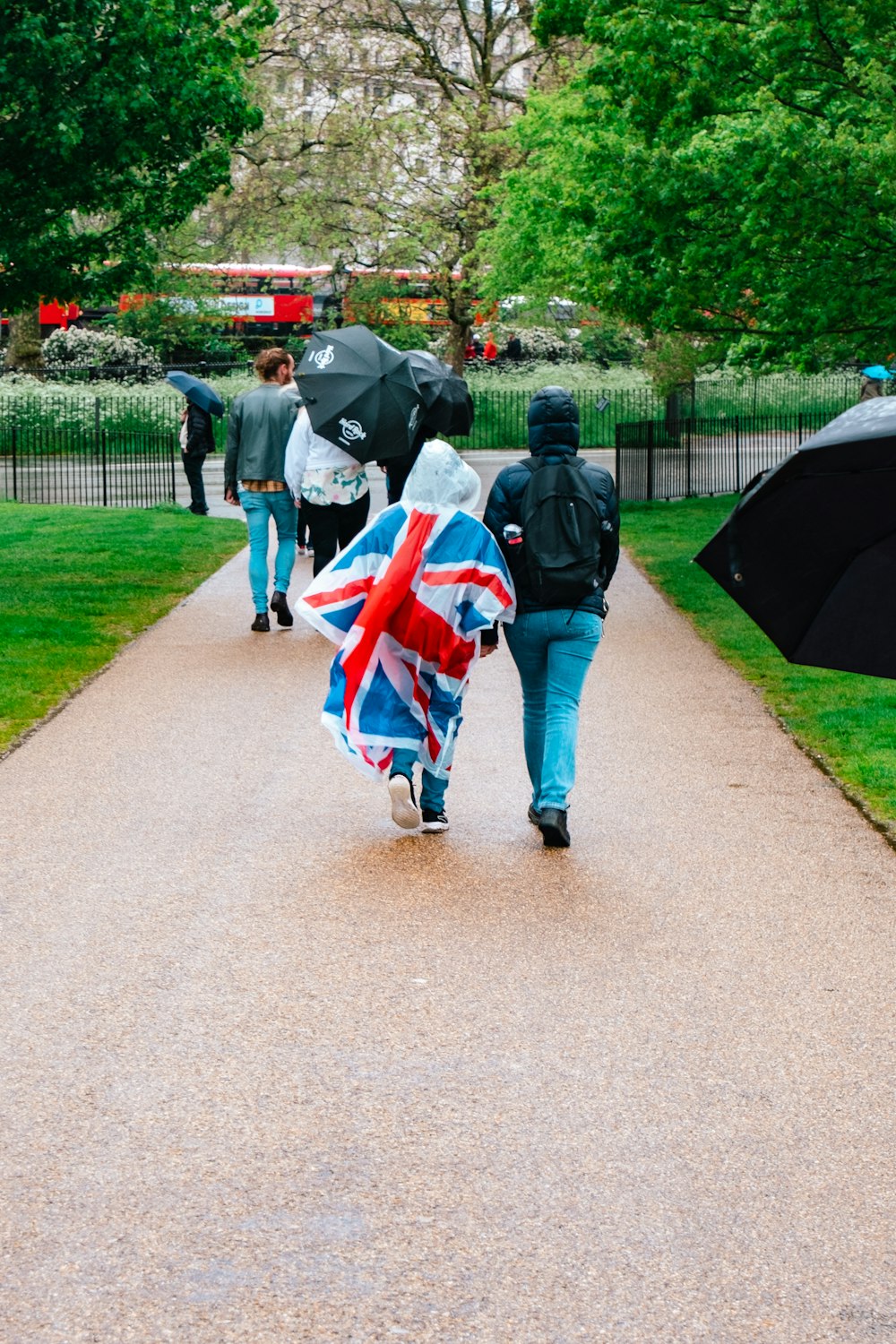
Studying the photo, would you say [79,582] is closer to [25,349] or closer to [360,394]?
[360,394]

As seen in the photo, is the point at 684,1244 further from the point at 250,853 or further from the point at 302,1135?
the point at 250,853

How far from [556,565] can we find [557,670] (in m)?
0.43

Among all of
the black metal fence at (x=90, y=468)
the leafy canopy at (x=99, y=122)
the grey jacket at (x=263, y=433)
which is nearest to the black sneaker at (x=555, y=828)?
the grey jacket at (x=263, y=433)


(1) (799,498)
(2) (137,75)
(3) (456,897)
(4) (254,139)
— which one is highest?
(4) (254,139)

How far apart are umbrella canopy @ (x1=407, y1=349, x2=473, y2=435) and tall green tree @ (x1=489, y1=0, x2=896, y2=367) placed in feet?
11.8

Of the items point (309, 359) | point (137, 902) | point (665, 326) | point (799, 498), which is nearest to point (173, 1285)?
point (799, 498)

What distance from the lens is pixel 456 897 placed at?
6.17 m

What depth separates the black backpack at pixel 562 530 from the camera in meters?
Answer: 6.79

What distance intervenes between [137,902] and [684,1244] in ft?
9.71

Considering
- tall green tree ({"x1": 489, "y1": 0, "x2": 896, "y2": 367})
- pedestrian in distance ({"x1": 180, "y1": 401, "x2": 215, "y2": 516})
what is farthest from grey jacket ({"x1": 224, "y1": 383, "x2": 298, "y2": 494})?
pedestrian in distance ({"x1": 180, "y1": 401, "x2": 215, "y2": 516})

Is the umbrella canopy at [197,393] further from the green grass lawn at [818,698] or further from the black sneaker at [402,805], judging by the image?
the black sneaker at [402,805]

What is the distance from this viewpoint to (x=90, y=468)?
30.4m

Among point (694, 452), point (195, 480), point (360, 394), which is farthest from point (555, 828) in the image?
point (694, 452)

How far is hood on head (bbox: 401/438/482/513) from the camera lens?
22.6ft
